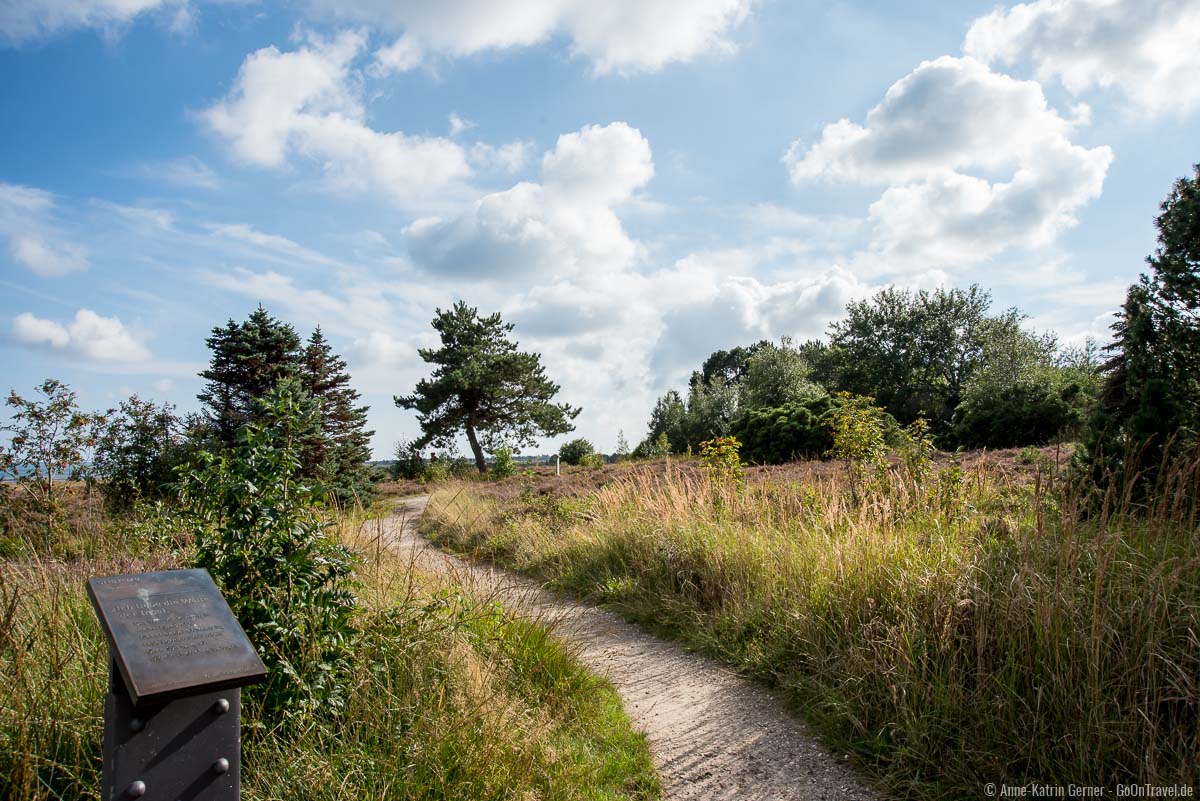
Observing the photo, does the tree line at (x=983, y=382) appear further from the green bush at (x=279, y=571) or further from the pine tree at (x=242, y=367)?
the pine tree at (x=242, y=367)

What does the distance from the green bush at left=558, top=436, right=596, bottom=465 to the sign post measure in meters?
27.9

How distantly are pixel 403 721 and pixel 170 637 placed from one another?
140 cm

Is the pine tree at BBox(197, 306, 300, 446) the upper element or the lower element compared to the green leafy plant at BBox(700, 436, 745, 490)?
upper

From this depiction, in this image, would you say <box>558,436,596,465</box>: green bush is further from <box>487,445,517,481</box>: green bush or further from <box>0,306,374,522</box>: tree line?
<box>0,306,374,522</box>: tree line

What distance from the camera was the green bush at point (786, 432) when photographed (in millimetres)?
16406

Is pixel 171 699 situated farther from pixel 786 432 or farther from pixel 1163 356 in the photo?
pixel 786 432

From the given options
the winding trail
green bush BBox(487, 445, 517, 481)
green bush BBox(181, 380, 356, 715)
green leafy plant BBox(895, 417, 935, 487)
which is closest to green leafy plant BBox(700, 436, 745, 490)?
green leafy plant BBox(895, 417, 935, 487)

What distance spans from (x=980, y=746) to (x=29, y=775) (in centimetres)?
386

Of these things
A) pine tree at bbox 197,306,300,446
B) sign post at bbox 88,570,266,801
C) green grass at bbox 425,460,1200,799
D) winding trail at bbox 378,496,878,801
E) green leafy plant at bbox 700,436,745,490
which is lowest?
winding trail at bbox 378,496,878,801

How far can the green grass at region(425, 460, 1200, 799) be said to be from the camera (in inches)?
114

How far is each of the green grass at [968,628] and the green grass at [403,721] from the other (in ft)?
3.97

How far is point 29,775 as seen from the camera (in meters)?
2.30

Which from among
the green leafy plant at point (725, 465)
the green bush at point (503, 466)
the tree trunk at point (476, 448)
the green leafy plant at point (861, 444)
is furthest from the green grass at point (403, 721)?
the tree trunk at point (476, 448)

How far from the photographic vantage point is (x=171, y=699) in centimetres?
198
